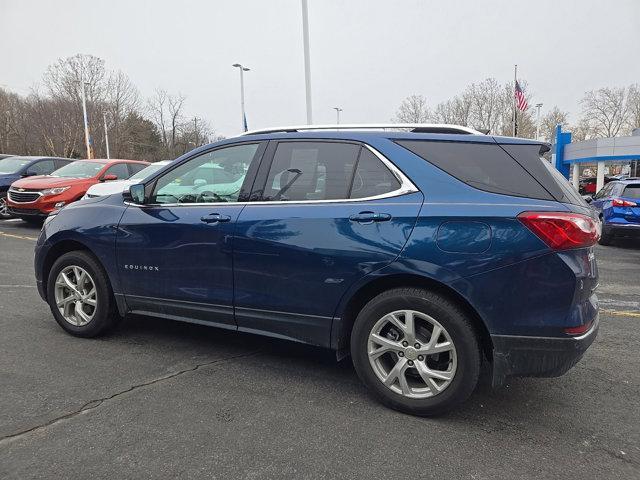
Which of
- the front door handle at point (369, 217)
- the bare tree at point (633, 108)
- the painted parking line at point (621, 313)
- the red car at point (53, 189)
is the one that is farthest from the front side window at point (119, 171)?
the bare tree at point (633, 108)

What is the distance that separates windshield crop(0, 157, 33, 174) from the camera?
13.0 meters

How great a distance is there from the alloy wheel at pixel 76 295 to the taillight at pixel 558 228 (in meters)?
3.48

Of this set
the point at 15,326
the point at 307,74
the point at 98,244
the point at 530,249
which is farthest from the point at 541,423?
the point at 307,74

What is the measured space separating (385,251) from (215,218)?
131 cm

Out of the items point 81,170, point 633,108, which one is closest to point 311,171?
point 81,170

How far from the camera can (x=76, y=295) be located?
168 inches

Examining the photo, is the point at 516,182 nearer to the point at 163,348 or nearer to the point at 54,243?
the point at 163,348

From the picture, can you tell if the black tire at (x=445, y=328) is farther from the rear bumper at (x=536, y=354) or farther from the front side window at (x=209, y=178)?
the front side window at (x=209, y=178)

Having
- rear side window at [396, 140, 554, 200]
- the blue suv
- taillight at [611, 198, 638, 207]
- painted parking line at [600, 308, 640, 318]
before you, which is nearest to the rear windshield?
taillight at [611, 198, 638, 207]

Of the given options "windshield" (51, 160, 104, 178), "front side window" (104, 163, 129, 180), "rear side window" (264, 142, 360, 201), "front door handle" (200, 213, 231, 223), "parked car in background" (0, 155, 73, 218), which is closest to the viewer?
"rear side window" (264, 142, 360, 201)

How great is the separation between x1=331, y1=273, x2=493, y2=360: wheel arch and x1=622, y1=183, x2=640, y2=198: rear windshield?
910 cm

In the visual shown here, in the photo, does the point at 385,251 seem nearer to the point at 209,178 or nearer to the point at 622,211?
the point at 209,178

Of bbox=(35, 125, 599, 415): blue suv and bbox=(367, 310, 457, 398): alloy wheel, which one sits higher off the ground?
bbox=(35, 125, 599, 415): blue suv

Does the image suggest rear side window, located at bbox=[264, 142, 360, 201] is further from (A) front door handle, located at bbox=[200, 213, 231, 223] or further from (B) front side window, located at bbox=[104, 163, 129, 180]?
(B) front side window, located at bbox=[104, 163, 129, 180]
